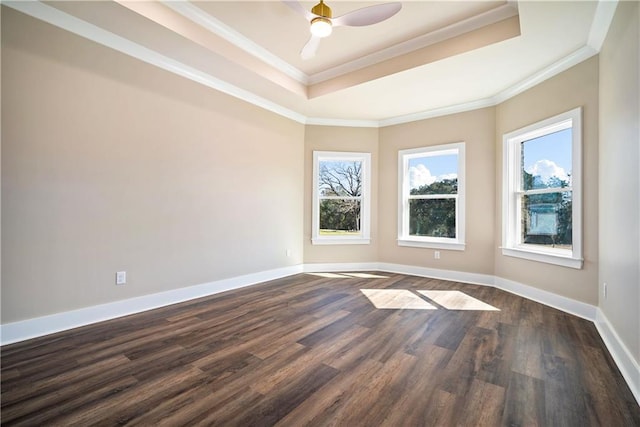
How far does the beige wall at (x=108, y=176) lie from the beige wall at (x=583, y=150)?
3646 millimetres

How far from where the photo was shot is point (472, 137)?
14.8ft

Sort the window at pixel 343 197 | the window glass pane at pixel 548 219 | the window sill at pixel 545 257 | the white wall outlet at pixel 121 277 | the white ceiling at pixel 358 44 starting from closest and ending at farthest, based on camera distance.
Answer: the white ceiling at pixel 358 44 → the white wall outlet at pixel 121 277 → the window sill at pixel 545 257 → the window glass pane at pixel 548 219 → the window at pixel 343 197

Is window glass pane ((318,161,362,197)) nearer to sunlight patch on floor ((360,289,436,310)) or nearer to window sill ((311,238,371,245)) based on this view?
window sill ((311,238,371,245))

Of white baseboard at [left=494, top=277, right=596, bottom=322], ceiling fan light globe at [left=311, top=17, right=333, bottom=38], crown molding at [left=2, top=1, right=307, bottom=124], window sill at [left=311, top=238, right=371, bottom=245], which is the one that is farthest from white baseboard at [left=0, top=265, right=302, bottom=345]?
white baseboard at [left=494, top=277, right=596, bottom=322]

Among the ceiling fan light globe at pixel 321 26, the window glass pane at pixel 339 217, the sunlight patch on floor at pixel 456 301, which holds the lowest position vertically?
the sunlight patch on floor at pixel 456 301

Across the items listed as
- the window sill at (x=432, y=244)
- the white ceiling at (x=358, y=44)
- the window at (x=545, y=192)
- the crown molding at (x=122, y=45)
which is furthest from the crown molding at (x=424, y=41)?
the window sill at (x=432, y=244)

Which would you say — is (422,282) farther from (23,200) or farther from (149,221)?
(23,200)

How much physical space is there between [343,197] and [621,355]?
3.92 meters

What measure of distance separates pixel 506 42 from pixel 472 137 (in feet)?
5.90

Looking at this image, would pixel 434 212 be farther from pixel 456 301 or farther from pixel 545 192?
pixel 456 301

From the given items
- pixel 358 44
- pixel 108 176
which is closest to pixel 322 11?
pixel 358 44

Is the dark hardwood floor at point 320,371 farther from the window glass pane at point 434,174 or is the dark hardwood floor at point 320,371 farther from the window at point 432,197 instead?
the window glass pane at point 434,174

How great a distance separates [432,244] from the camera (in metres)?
4.84

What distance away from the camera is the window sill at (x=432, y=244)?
15.2 feet
